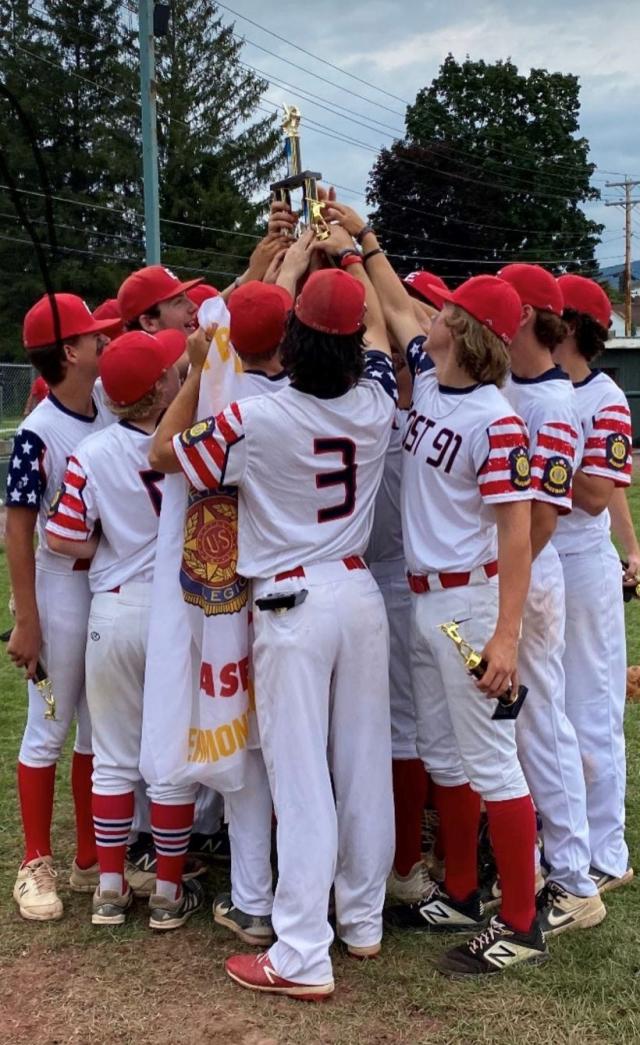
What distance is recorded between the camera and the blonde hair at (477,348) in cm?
332

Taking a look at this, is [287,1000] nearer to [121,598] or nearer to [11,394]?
[121,598]

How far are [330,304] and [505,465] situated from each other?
76 cm

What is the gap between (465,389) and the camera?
338 cm

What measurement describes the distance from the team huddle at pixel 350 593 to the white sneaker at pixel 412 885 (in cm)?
2

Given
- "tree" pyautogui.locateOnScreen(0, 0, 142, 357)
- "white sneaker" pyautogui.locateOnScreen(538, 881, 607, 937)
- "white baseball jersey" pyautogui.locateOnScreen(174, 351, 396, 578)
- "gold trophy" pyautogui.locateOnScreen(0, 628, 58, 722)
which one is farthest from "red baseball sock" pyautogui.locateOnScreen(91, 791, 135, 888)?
"tree" pyautogui.locateOnScreen(0, 0, 142, 357)

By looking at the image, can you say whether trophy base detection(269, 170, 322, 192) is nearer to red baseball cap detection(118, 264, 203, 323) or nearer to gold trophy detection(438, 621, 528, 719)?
red baseball cap detection(118, 264, 203, 323)

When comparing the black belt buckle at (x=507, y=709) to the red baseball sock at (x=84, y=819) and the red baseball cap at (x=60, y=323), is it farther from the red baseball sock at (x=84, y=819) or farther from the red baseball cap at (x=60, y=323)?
the red baseball cap at (x=60, y=323)

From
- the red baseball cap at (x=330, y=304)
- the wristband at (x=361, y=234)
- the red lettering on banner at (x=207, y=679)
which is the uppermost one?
the wristband at (x=361, y=234)

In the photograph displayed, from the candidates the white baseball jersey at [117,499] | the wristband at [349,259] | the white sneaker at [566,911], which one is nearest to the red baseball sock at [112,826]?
the white baseball jersey at [117,499]

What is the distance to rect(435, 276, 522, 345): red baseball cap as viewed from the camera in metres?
3.32

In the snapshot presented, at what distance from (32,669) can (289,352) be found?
5.40ft

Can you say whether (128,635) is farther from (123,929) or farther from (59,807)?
(59,807)

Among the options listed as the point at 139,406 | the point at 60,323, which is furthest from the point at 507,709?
the point at 60,323

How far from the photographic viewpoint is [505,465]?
3.21 m
